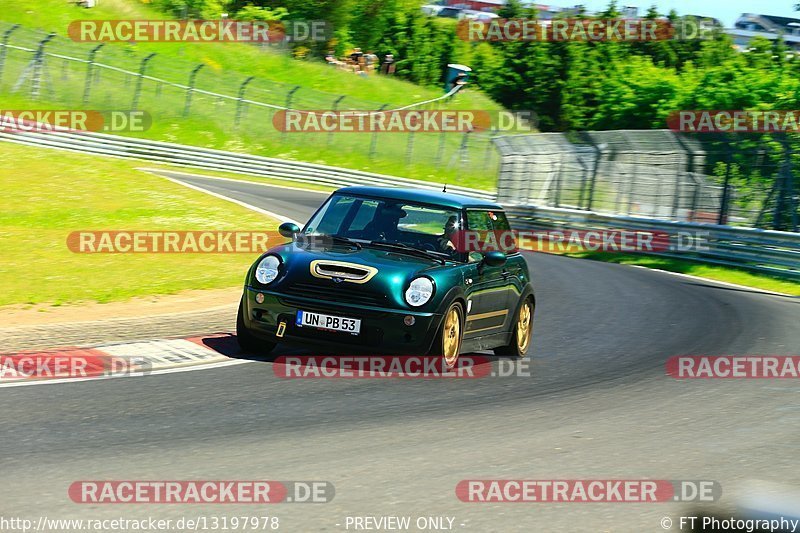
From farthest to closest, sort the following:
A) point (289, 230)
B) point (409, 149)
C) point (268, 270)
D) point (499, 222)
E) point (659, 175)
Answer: point (409, 149)
point (659, 175)
point (499, 222)
point (289, 230)
point (268, 270)

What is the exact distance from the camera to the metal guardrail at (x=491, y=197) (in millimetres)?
23141

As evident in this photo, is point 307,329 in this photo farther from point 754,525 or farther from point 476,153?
point 476,153

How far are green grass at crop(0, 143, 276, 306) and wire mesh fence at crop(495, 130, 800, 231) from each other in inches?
402

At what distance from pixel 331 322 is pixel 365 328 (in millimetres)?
270

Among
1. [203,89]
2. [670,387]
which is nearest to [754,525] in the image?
[670,387]

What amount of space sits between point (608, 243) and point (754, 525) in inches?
1041

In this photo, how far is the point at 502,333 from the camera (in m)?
10.2

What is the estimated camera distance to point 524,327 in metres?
10.8

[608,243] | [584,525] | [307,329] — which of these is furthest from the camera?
[608,243]
